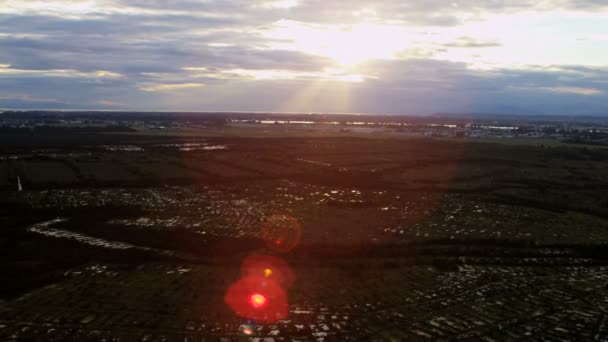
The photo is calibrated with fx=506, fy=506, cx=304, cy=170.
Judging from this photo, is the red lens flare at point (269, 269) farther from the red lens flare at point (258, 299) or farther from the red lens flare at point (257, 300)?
the red lens flare at point (257, 300)

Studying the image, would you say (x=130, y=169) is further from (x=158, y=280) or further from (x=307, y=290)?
(x=307, y=290)

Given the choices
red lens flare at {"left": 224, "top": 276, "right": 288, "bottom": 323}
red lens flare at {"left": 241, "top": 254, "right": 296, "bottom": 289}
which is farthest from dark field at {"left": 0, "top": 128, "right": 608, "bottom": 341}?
red lens flare at {"left": 241, "top": 254, "right": 296, "bottom": 289}

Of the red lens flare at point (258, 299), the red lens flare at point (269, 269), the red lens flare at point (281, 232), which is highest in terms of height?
the red lens flare at point (281, 232)

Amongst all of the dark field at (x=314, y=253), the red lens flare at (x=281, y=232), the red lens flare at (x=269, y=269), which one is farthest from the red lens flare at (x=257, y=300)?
the red lens flare at (x=281, y=232)

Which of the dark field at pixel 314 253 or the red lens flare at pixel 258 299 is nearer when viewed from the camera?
the dark field at pixel 314 253

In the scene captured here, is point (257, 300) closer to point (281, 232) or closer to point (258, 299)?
point (258, 299)

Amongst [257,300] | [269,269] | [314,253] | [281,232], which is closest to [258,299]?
[257,300]

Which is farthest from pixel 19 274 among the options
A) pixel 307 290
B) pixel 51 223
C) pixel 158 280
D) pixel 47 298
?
pixel 307 290
